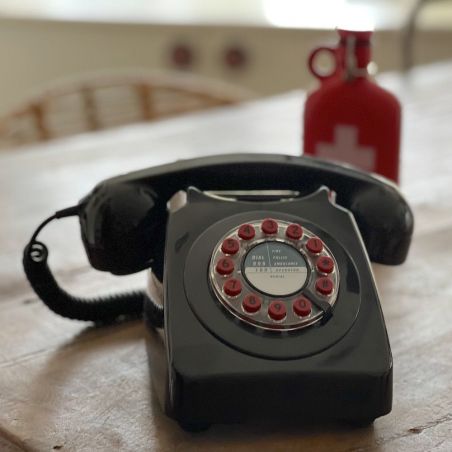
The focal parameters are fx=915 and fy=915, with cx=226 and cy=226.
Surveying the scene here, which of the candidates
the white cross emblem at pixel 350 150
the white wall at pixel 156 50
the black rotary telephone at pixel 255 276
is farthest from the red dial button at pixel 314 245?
the white wall at pixel 156 50

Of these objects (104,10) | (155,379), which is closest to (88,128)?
(104,10)

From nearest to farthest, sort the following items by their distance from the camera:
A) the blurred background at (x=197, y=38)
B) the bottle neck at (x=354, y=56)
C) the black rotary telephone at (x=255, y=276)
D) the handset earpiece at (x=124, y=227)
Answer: the black rotary telephone at (x=255, y=276)
the handset earpiece at (x=124, y=227)
the bottle neck at (x=354, y=56)
the blurred background at (x=197, y=38)

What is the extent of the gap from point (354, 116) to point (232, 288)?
40cm

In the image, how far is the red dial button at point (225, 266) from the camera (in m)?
0.64

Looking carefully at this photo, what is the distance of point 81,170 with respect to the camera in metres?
1.33

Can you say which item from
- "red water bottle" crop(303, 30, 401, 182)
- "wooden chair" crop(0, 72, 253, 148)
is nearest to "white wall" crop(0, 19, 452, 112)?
"wooden chair" crop(0, 72, 253, 148)

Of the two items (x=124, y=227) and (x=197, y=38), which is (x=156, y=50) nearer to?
(x=197, y=38)

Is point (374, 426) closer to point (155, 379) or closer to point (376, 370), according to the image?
point (376, 370)

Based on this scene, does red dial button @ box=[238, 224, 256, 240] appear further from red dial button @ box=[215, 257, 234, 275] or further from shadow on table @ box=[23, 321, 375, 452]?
shadow on table @ box=[23, 321, 375, 452]

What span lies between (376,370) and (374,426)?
6 cm

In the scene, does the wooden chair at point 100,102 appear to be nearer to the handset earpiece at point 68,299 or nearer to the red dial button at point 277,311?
the handset earpiece at point 68,299

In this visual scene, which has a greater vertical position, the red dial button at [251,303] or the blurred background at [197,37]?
the red dial button at [251,303]

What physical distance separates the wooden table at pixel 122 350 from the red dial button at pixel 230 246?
0.12 meters

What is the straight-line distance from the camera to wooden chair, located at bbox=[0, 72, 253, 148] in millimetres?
2053
